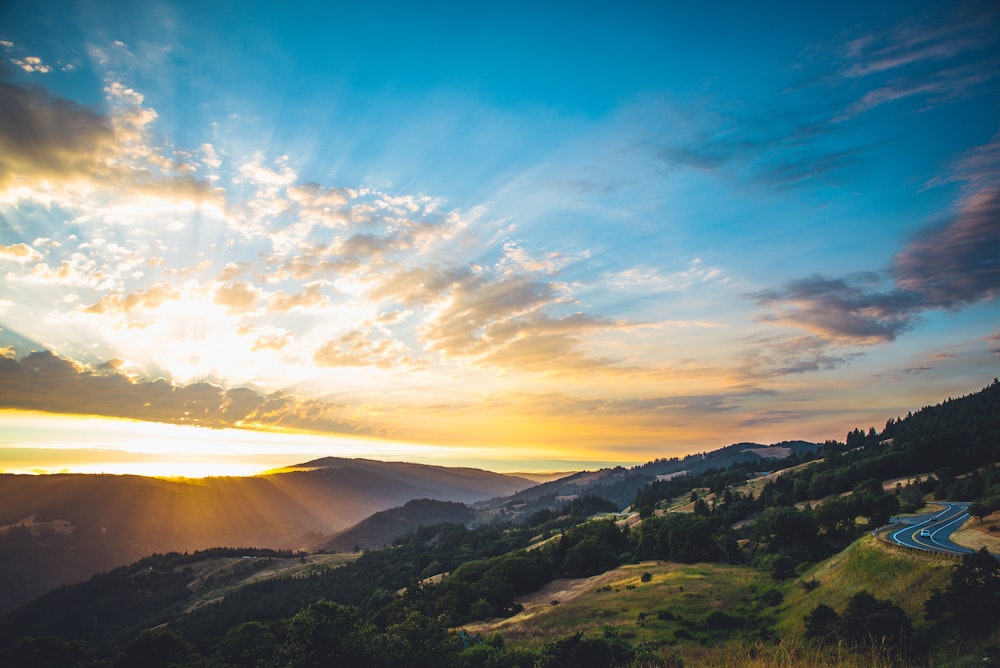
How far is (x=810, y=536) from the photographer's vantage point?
269ft

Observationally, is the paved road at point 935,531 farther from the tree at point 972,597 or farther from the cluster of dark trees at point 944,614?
the cluster of dark trees at point 944,614

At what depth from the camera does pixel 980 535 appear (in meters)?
57.1

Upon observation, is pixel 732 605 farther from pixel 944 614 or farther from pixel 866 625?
pixel 944 614

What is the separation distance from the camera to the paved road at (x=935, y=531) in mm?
51094

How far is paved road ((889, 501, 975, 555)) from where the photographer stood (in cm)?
5109

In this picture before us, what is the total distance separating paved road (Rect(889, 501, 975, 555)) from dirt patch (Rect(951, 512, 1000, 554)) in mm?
1175

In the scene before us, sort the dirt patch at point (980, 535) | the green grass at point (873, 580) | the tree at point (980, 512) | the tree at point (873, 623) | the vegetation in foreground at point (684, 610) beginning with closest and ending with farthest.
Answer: the vegetation in foreground at point (684, 610)
the tree at point (873, 623)
the green grass at point (873, 580)
the dirt patch at point (980, 535)
the tree at point (980, 512)

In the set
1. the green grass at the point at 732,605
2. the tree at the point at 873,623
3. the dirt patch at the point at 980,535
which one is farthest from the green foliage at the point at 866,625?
the dirt patch at the point at 980,535

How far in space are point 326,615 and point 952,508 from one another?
12281 centimetres

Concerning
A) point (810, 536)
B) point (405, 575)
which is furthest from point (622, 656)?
point (405, 575)

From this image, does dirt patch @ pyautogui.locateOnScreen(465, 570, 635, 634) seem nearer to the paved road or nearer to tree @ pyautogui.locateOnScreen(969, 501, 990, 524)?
the paved road

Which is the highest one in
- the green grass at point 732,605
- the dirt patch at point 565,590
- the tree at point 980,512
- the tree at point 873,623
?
the tree at point 980,512

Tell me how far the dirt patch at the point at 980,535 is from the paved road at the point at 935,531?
1.17 metres

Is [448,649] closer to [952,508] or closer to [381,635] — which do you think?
[381,635]
